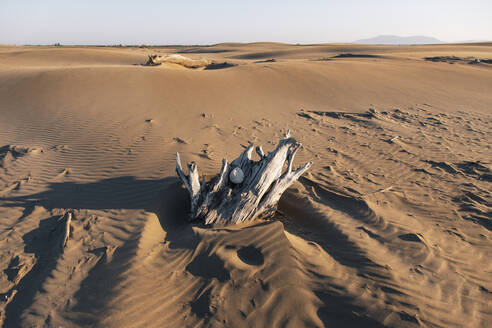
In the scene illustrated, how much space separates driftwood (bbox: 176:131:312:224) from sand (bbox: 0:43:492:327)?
0.26 meters

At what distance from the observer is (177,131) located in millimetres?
7086

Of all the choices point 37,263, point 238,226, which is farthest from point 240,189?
point 37,263

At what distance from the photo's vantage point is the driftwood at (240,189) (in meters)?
3.74

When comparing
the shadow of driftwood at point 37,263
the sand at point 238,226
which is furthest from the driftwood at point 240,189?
the shadow of driftwood at point 37,263

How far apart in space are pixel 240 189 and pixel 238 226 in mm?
509

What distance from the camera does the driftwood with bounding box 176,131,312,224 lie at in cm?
374

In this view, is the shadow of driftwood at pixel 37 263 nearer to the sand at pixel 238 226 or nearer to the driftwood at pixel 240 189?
the sand at pixel 238 226

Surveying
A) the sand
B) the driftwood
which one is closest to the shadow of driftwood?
the sand

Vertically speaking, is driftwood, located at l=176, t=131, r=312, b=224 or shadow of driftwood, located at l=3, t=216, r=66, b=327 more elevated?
driftwood, located at l=176, t=131, r=312, b=224

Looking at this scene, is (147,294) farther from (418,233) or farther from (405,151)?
(405,151)

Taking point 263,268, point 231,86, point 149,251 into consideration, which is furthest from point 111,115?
point 263,268

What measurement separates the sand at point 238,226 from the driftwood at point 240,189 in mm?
260

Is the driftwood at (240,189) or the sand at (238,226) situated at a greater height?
the driftwood at (240,189)

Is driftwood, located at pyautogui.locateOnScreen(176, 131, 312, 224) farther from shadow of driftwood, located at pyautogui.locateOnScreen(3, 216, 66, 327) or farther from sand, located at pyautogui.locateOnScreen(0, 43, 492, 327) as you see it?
shadow of driftwood, located at pyautogui.locateOnScreen(3, 216, 66, 327)
